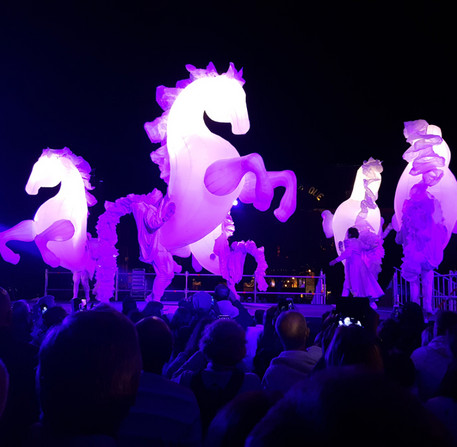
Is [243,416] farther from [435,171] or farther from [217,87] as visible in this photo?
[435,171]

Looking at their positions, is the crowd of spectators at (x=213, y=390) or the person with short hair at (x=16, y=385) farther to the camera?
the person with short hair at (x=16, y=385)

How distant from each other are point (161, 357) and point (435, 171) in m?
6.65

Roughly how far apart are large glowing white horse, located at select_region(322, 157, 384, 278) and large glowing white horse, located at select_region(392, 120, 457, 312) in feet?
2.16

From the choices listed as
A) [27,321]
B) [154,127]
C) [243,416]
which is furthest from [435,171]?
[243,416]

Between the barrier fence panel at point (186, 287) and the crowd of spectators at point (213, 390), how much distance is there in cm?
692

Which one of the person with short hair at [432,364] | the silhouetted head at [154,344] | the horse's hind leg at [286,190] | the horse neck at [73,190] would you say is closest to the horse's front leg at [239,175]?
the horse's hind leg at [286,190]

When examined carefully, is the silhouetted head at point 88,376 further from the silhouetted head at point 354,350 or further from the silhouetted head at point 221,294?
the silhouetted head at point 221,294

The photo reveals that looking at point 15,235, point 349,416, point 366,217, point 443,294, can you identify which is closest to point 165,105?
point 15,235

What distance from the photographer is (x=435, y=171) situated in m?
7.56

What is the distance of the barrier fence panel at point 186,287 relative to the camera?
1101cm

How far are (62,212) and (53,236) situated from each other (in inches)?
36.1

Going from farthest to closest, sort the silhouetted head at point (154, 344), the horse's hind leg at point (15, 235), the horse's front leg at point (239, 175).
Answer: the horse's hind leg at point (15, 235) → the horse's front leg at point (239, 175) → the silhouetted head at point (154, 344)

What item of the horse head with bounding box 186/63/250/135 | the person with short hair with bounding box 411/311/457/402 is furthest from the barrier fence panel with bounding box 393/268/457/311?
the person with short hair with bounding box 411/311/457/402

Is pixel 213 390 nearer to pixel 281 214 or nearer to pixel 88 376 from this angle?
pixel 88 376
